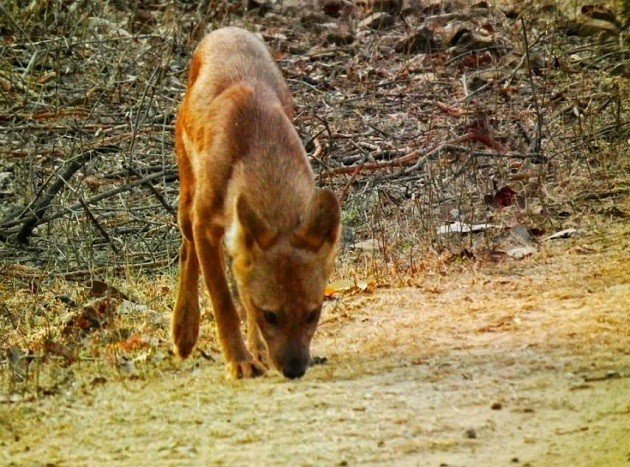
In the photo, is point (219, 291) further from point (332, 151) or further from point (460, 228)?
point (332, 151)

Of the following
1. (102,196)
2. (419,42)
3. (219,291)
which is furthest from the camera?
(419,42)

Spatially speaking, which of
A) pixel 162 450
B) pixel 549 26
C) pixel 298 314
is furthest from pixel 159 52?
pixel 162 450

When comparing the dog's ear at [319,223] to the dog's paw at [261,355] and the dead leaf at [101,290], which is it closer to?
the dog's paw at [261,355]

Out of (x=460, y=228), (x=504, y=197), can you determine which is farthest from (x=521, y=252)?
(x=504, y=197)

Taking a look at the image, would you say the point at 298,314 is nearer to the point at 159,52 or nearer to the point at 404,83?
the point at 159,52

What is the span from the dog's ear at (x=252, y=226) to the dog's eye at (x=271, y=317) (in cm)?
31

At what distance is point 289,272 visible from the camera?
588 cm

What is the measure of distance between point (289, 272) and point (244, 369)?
0.71 metres

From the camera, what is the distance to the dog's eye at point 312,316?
592 cm

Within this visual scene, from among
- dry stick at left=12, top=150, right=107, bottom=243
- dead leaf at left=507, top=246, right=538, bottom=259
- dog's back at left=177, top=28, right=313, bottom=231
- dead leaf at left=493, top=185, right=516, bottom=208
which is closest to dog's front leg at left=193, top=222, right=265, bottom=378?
dog's back at left=177, top=28, right=313, bottom=231

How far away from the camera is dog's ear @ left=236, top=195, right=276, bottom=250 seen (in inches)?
233

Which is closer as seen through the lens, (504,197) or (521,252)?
(521,252)

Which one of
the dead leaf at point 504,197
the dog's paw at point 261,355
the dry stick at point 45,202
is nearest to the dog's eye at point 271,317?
the dog's paw at point 261,355

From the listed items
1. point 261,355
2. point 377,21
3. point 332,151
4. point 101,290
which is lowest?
point 332,151
